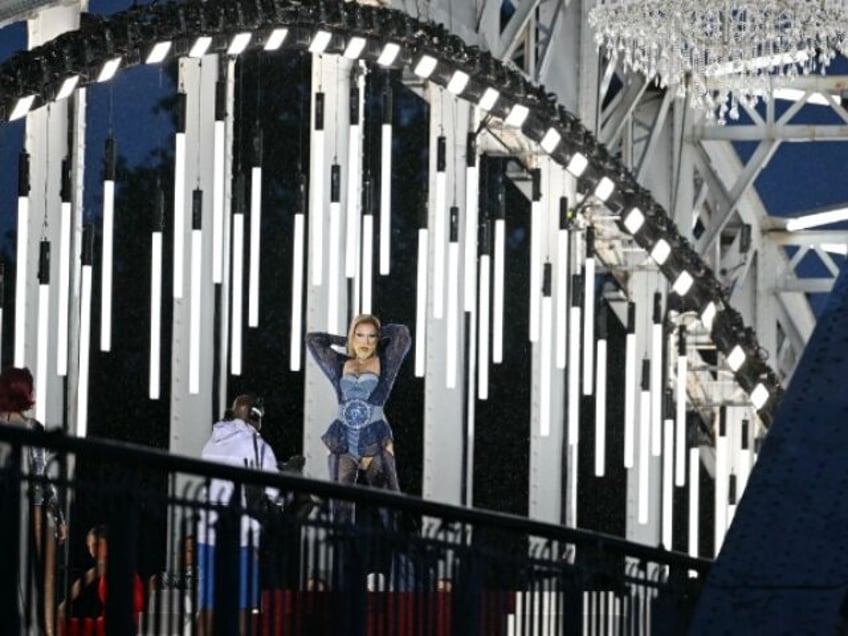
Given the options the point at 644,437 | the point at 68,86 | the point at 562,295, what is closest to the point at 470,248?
the point at 562,295

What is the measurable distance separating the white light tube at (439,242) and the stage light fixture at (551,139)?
706 mm

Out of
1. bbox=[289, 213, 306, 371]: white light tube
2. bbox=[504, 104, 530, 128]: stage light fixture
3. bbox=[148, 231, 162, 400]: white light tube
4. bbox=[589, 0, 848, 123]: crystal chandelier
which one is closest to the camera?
bbox=[148, 231, 162, 400]: white light tube

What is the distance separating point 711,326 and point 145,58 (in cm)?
713

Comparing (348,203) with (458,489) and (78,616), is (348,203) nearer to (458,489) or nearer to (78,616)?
(458,489)

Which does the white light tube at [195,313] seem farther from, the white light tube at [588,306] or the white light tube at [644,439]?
the white light tube at [644,439]

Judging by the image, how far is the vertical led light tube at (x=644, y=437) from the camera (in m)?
19.7

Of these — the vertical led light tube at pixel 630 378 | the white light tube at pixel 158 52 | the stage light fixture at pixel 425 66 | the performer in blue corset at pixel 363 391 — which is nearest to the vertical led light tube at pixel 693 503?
the vertical led light tube at pixel 630 378

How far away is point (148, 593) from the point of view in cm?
559

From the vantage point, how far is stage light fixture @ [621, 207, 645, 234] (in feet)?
66.3

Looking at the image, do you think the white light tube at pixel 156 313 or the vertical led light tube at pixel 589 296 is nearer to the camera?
the white light tube at pixel 156 313

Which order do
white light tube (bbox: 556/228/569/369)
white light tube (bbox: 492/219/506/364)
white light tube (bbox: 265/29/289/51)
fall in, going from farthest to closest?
white light tube (bbox: 556/228/569/369), white light tube (bbox: 492/219/506/364), white light tube (bbox: 265/29/289/51)

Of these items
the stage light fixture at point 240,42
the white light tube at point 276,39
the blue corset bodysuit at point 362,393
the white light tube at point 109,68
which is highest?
the white light tube at point 276,39

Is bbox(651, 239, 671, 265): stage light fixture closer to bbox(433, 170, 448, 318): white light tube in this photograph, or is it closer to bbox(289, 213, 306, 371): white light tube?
bbox(433, 170, 448, 318): white light tube

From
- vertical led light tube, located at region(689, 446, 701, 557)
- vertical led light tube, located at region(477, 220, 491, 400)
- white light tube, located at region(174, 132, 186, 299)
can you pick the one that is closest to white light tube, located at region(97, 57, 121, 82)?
white light tube, located at region(174, 132, 186, 299)
